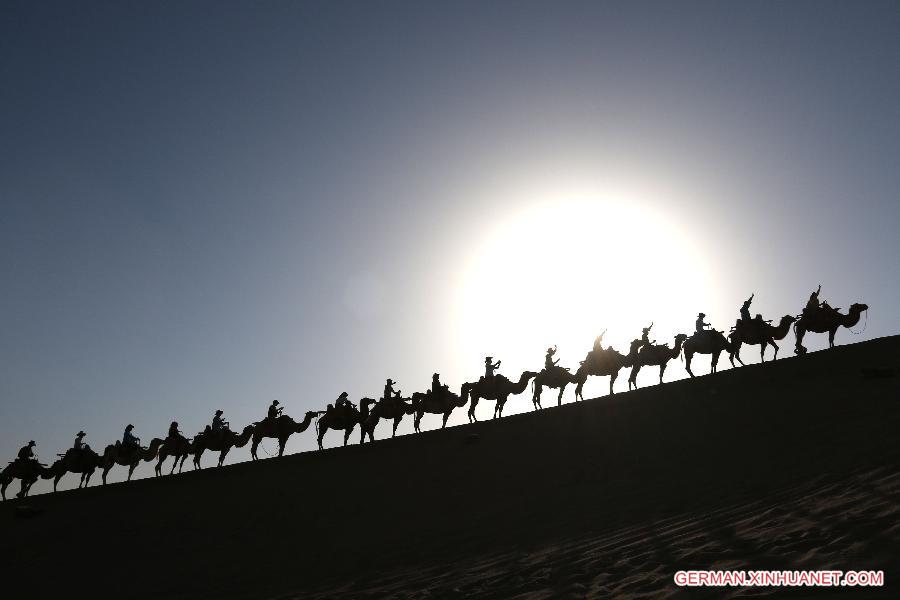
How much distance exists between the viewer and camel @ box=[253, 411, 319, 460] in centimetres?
2652

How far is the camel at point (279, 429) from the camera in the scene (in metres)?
26.5

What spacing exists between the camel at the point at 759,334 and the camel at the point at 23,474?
28.5 meters

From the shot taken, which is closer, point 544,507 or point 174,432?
point 544,507

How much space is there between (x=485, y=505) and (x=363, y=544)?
109 inches

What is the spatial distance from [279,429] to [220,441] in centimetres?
270

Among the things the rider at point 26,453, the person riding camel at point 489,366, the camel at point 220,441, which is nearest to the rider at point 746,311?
the person riding camel at point 489,366

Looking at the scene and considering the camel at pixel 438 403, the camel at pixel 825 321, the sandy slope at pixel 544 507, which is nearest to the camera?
the sandy slope at pixel 544 507

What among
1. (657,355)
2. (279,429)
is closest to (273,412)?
(279,429)

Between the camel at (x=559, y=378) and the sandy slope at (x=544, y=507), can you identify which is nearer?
the sandy slope at (x=544, y=507)

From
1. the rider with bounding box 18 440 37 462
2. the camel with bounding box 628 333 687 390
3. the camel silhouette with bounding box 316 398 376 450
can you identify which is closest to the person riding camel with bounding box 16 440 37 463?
the rider with bounding box 18 440 37 462

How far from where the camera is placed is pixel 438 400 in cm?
2566

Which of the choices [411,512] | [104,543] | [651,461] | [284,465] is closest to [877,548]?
[651,461]

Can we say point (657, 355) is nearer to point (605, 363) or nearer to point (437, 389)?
point (605, 363)

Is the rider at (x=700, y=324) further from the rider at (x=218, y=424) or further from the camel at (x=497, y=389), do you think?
the rider at (x=218, y=424)
